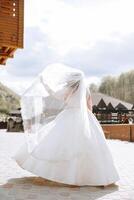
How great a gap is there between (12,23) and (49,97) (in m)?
3.87

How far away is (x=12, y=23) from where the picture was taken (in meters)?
9.74

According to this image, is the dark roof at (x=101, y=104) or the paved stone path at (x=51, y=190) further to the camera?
the dark roof at (x=101, y=104)

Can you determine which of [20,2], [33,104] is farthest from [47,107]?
[20,2]

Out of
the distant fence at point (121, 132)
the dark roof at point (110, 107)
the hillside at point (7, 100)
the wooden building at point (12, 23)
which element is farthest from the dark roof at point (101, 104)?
the hillside at point (7, 100)

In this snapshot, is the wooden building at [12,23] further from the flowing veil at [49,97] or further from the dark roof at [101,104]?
the dark roof at [101,104]

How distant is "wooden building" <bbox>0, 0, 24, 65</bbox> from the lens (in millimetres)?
9320

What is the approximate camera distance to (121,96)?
83938 millimetres

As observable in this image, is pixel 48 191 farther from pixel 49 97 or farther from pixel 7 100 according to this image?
pixel 7 100

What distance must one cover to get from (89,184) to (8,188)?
1192 millimetres

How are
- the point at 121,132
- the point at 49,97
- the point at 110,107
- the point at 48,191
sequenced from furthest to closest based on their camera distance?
the point at 110,107, the point at 121,132, the point at 49,97, the point at 48,191

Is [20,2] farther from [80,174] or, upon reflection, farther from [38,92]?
[80,174]

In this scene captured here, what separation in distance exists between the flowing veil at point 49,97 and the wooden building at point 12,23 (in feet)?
9.67

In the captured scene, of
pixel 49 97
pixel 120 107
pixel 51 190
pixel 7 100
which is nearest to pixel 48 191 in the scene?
pixel 51 190

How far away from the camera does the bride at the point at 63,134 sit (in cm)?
579
